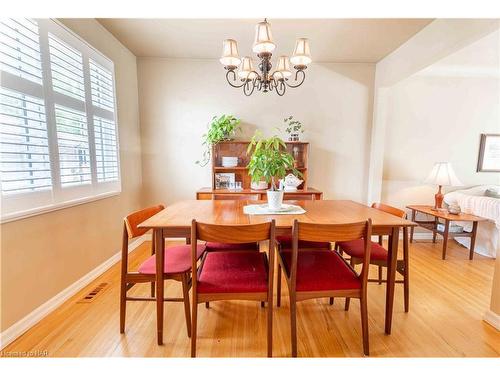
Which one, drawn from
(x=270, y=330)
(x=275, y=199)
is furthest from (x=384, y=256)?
(x=270, y=330)

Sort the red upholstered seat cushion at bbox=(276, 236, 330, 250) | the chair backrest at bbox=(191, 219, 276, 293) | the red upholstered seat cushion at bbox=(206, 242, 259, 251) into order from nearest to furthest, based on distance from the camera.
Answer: the chair backrest at bbox=(191, 219, 276, 293), the red upholstered seat cushion at bbox=(206, 242, 259, 251), the red upholstered seat cushion at bbox=(276, 236, 330, 250)

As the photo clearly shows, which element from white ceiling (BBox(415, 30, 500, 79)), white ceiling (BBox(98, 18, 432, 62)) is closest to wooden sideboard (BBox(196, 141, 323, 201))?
white ceiling (BBox(98, 18, 432, 62))

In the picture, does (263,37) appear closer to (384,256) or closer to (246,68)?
(246,68)

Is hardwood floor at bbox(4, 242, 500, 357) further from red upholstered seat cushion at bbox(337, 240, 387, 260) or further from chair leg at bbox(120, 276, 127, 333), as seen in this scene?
red upholstered seat cushion at bbox(337, 240, 387, 260)

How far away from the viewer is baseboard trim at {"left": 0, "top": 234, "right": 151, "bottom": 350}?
4.98 ft

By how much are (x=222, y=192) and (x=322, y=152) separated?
5.24ft

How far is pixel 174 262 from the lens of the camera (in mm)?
1616

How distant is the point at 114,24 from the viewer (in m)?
2.45

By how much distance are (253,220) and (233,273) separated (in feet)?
1.16

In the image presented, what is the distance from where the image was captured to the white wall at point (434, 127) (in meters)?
3.47

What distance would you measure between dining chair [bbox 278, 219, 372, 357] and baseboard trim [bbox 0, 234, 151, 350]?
5.86 feet

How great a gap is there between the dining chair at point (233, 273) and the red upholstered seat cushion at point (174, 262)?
0.40 ft

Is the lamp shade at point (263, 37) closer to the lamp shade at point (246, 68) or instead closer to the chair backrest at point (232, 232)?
the lamp shade at point (246, 68)
